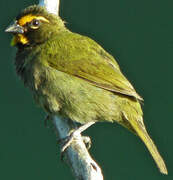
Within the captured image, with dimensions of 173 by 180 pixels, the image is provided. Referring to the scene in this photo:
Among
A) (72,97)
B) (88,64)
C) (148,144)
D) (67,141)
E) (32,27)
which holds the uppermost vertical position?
(32,27)

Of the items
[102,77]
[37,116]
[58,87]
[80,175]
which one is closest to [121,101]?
[102,77]

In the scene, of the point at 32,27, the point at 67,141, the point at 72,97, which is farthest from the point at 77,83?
the point at 32,27

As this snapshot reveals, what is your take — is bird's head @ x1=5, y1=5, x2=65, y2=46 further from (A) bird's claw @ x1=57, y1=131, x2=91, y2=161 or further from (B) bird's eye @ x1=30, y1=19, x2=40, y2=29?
(A) bird's claw @ x1=57, y1=131, x2=91, y2=161

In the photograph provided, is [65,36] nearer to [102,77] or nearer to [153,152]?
[102,77]

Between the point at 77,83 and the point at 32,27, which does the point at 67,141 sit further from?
the point at 32,27

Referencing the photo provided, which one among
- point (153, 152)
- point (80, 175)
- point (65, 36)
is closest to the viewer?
point (80, 175)

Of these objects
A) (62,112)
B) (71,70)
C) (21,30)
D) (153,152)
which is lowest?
(153,152)

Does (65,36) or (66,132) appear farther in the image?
(65,36)

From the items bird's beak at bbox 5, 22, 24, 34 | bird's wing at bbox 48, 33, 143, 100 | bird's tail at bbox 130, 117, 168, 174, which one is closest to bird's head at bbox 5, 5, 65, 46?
bird's beak at bbox 5, 22, 24, 34
